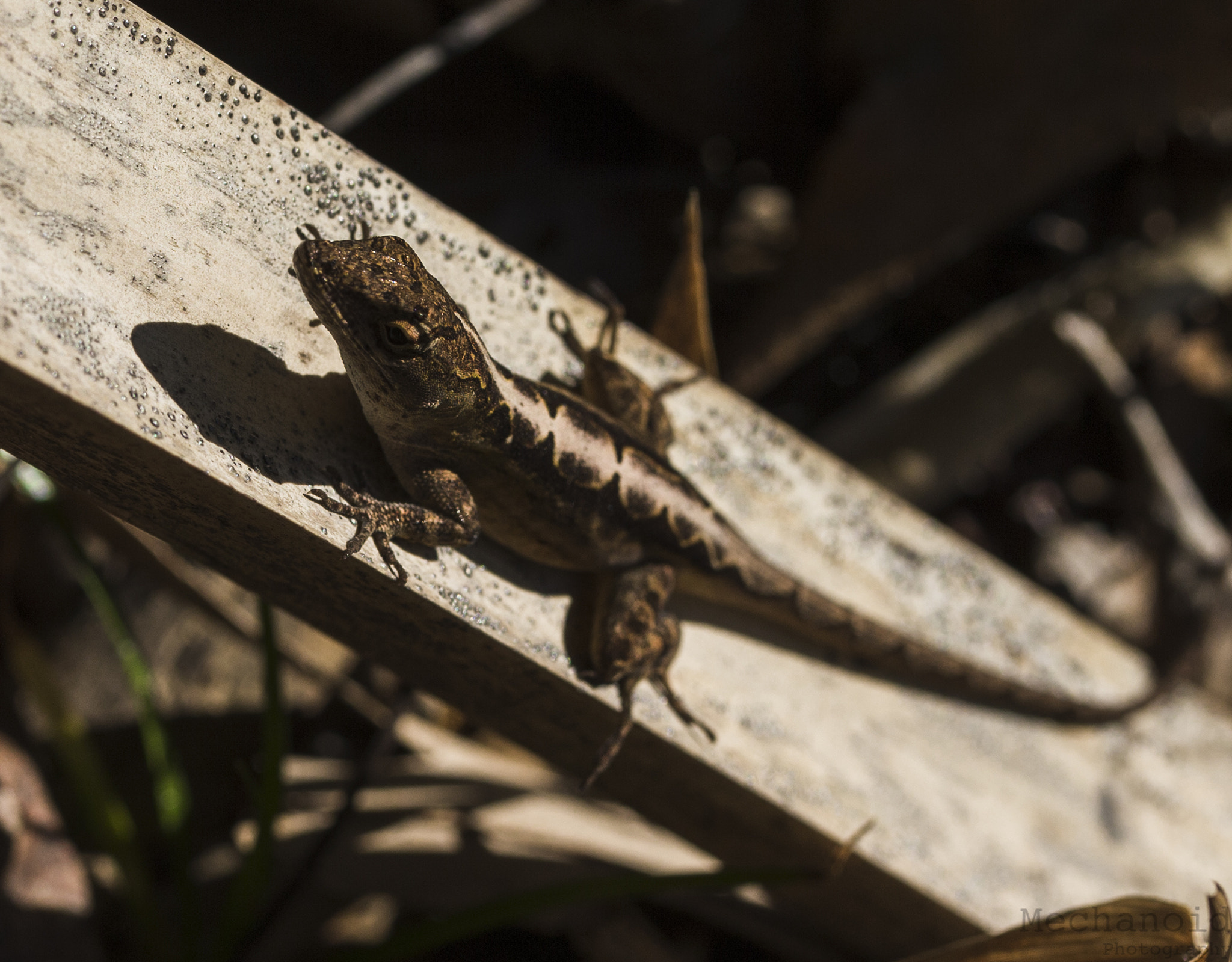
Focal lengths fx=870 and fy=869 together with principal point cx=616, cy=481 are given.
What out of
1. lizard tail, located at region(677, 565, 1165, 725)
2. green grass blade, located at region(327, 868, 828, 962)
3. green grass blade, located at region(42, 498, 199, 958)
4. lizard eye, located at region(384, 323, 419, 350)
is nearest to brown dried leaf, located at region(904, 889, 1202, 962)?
green grass blade, located at region(327, 868, 828, 962)

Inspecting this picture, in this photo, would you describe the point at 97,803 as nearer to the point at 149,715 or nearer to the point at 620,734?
the point at 149,715

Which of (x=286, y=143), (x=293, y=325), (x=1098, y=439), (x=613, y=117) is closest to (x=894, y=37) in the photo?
(x=613, y=117)

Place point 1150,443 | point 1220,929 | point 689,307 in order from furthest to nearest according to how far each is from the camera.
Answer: point 1150,443, point 689,307, point 1220,929

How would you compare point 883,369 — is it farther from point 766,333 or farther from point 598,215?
point 598,215

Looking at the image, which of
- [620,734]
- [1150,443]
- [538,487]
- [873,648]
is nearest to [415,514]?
[538,487]

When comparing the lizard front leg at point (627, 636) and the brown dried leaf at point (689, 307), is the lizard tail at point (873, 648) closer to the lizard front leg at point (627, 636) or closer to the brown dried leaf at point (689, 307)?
the lizard front leg at point (627, 636)

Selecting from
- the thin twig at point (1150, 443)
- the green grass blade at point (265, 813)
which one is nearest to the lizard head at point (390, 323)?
the green grass blade at point (265, 813)
